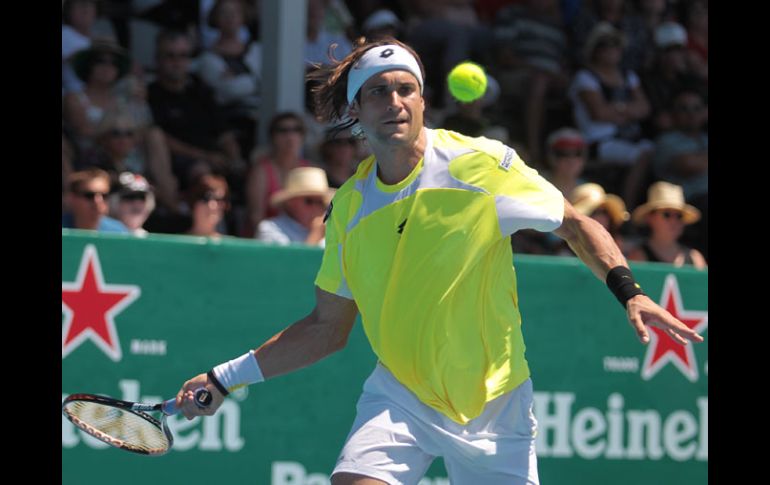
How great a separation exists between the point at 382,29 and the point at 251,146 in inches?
57.2

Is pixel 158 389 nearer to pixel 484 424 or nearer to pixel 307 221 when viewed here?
pixel 307 221

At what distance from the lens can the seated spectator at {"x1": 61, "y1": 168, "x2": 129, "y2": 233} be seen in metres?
8.82

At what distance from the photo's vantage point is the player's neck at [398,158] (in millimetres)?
5625

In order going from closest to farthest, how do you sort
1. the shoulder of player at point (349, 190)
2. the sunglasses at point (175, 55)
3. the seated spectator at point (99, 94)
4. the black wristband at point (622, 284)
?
the black wristband at point (622, 284) < the shoulder of player at point (349, 190) < the seated spectator at point (99, 94) < the sunglasses at point (175, 55)

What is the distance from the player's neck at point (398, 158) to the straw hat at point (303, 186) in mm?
3702

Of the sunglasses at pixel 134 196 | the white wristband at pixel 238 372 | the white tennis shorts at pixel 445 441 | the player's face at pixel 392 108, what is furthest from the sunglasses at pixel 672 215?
the white wristband at pixel 238 372

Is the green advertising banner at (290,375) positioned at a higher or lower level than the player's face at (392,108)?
lower

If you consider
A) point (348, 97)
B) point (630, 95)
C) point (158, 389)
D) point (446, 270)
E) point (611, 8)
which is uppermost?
point (611, 8)

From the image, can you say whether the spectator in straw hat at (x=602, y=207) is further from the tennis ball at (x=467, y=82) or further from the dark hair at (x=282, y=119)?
the tennis ball at (x=467, y=82)

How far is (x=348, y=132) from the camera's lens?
34.4 feet

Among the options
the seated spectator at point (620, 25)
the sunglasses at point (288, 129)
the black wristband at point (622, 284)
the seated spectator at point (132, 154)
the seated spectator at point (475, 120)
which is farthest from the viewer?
the seated spectator at point (620, 25)

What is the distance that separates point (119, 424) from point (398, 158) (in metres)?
1.61

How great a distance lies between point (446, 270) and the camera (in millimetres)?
5527
